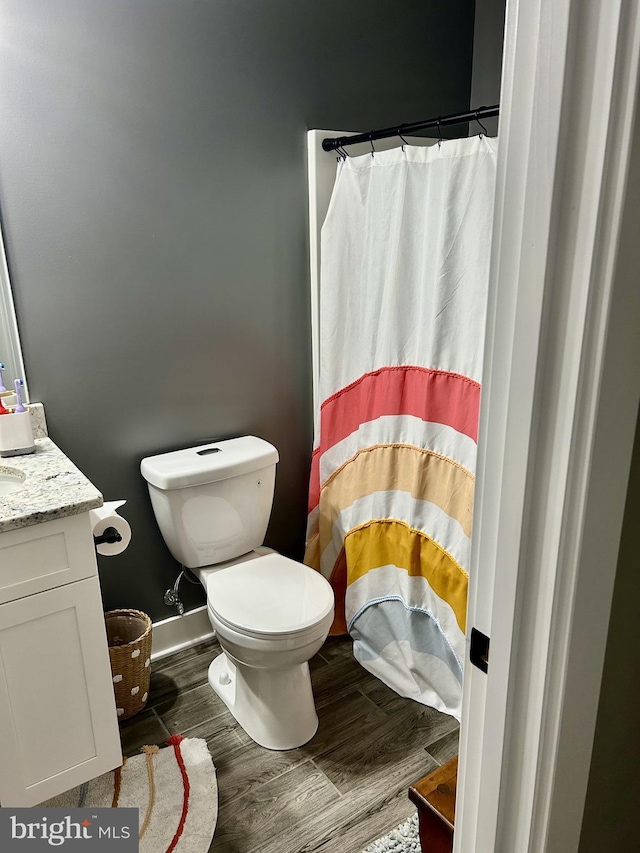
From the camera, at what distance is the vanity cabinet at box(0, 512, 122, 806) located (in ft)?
4.48

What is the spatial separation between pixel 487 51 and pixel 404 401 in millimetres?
1465

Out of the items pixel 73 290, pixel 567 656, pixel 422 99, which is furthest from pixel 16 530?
pixel 422 99

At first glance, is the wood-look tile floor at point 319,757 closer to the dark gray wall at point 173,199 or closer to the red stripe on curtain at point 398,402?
the dark gray wall at point 173,199

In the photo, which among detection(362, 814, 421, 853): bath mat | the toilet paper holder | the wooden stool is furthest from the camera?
the toilet paper holder

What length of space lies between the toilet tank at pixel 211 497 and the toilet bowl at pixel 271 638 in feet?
0.32

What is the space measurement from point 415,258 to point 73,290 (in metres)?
1.02

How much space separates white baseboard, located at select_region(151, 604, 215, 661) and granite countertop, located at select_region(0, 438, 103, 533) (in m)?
0.85

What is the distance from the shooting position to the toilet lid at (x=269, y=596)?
178cm

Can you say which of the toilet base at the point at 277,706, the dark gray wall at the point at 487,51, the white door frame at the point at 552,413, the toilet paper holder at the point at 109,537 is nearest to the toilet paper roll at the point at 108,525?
the toilet paper holder at the point at 109,537

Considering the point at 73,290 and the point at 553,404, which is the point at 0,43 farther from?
the point at 553,404

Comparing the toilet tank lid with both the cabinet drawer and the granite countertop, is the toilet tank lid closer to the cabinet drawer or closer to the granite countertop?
the granite countertop

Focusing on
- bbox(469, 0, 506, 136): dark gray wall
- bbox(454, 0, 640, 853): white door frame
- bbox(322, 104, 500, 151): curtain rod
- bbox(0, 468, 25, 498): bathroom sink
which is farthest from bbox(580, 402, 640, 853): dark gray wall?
bbox(469, 0, 506, 136): dark gray wall

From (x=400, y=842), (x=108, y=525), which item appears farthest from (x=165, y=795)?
(x=108, y=525)
